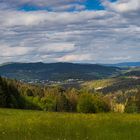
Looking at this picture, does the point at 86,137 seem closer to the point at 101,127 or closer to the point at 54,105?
the point at 101,127

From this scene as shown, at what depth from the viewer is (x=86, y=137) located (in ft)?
63.0

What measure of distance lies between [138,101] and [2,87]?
51720 mm

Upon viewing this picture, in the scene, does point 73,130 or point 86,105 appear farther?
point 86,105

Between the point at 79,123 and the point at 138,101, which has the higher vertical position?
the point at 79,123

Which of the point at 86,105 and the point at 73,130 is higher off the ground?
the point at 73,130

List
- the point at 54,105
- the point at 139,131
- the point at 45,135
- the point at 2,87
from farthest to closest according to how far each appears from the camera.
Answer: the point at 54,105 < the point at 2,87 < the point at 139,131 < the point at 45,135

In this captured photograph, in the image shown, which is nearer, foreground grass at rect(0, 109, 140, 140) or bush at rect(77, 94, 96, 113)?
foreground grass at rect(0, 109, 140, 140)

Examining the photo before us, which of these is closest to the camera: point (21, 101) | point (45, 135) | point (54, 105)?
point (45, 135)

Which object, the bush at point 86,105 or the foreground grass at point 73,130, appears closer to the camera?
the foreground grass at point 73,130

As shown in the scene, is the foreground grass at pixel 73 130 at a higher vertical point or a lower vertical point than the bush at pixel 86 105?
higher

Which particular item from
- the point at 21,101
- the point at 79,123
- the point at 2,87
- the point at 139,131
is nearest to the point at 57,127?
the point at 79,123

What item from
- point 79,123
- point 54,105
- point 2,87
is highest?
point 79,123

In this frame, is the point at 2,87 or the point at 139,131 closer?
the point at 139,131

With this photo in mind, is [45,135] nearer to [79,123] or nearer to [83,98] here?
[79,123]
